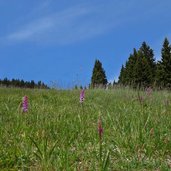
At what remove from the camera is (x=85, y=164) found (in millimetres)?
4590

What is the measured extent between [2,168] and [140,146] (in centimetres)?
Answer: 186

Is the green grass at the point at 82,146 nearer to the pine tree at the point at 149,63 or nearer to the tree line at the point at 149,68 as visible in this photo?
the tree line at the point at 149,68

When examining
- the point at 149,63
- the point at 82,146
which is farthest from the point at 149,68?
the point at 82,146

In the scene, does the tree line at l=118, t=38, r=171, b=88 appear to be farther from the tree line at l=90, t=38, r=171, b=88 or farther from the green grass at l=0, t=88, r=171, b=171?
the green grass at l=0, t=88, r=171, b=171

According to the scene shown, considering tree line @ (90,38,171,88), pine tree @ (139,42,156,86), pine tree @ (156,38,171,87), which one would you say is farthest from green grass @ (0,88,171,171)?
pine tree @ (139,42,156,86)

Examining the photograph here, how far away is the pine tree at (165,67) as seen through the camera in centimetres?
5269

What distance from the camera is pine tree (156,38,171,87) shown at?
5269 centimetres

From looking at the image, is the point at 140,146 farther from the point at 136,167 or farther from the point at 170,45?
the point at 170,45

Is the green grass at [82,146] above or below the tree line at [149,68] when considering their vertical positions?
below

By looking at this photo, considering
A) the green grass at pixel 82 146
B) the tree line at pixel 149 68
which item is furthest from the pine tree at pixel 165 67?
the green grass at pixel 82 146

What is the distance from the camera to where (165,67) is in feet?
175

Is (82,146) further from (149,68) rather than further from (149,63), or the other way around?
(149,63)

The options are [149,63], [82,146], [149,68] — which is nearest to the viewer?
[82,146]

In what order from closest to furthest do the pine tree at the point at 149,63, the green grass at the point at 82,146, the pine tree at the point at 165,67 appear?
the green grass at the point at 82,146 → the pine tree at the point at 165,67 → the pine tree at the point at 149,63
